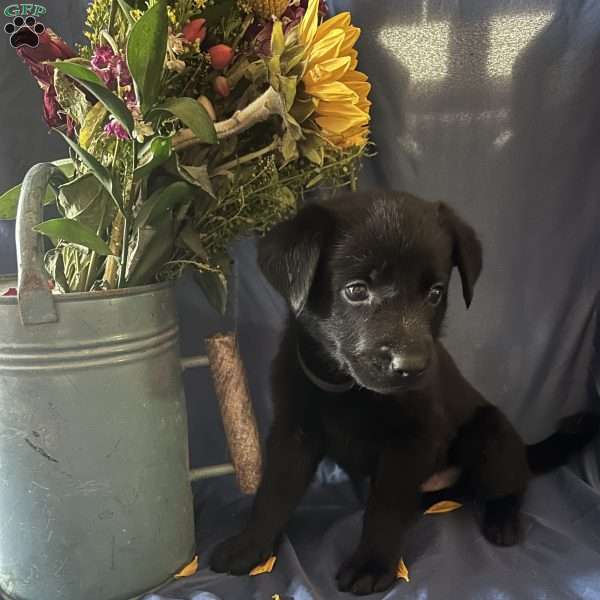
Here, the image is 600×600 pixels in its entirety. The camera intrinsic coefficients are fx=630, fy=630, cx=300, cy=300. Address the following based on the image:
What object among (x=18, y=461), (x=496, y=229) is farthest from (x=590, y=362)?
(x=18, y=461)

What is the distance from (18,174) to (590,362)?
142cm

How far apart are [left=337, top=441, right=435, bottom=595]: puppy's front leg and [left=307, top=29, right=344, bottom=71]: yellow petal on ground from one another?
26.0 inches

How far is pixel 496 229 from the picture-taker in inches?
60.7

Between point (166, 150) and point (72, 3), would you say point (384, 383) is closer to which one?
point (166, 150)

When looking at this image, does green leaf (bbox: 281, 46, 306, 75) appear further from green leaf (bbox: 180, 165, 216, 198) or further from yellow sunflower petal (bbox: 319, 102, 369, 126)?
green leaf (bbox: 180, 165, 216, 198)

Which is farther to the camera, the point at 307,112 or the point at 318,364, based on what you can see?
the point at 318,364

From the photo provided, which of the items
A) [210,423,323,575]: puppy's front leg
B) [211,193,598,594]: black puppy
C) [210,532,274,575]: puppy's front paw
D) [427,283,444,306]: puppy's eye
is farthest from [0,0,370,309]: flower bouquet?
[210,532,274,575]: puppy's front paw

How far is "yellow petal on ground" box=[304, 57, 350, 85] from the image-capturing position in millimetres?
928

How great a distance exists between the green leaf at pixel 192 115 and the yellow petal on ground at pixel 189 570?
740 millimetres

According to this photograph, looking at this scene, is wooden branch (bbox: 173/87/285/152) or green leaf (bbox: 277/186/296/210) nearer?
wooden branch (bbox: 173/87/285/152)

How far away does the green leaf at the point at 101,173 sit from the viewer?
866 millimetres

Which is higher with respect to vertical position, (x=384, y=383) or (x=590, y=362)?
(x=384, y=383)

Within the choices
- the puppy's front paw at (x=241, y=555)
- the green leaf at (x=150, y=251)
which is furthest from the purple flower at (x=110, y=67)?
the puppy's front paw at (x=241, y=555)

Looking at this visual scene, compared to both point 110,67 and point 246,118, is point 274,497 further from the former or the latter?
point 110,67
